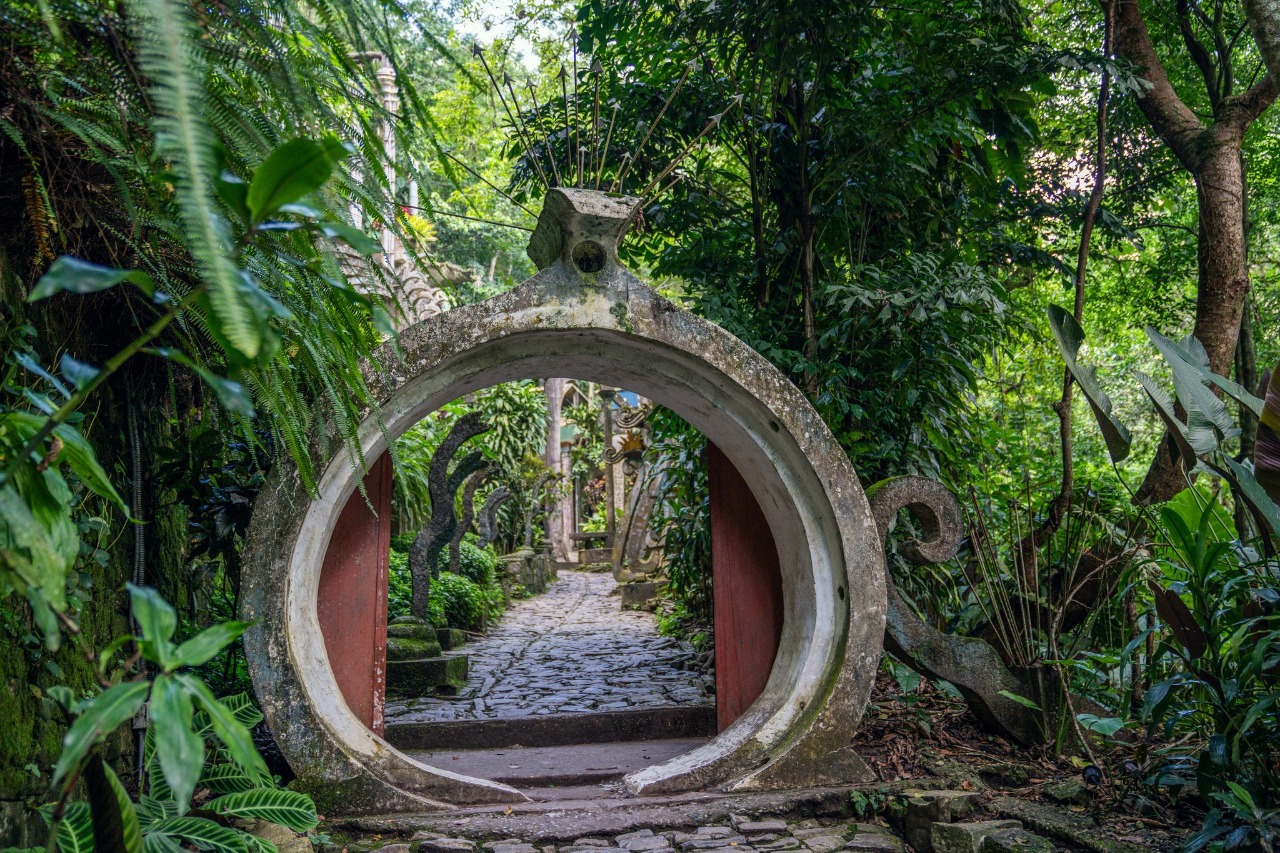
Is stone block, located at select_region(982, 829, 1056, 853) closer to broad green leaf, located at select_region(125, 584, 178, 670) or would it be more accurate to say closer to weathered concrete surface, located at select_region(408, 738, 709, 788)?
weathered concrete surface, located at select_region(408, 738, 709, 788)

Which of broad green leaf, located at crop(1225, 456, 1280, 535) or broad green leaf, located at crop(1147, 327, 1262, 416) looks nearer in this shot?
broad green leaf, located at crop(1225, 456, 1280, 535)

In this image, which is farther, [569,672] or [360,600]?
[569,672]

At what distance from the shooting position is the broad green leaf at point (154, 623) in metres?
1.42

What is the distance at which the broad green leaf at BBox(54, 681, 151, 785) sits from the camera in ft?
4.33

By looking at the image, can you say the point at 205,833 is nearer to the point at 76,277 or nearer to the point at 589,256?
the point at 76,277

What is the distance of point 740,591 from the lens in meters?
4.66

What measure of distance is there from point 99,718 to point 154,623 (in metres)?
0.15

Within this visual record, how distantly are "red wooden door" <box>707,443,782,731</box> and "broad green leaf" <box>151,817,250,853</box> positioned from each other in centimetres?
256

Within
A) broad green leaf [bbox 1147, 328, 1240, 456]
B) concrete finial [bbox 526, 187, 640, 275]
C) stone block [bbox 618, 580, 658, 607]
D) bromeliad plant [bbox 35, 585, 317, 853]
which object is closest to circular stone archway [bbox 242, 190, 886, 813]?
concrete finial [bbox 526, 187, 640, 275]

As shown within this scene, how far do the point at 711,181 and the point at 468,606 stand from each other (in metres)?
4.68

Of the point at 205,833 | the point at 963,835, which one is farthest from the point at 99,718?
the point at 963,835

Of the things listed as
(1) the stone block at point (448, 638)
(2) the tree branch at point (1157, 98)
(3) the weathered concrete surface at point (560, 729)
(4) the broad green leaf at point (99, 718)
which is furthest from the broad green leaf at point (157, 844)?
(2) the tree branch at point (1157, 98)

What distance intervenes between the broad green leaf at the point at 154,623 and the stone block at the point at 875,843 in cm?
278

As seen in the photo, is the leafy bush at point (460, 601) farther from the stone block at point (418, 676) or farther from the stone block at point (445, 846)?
the stone block at point (445, 846)
